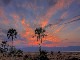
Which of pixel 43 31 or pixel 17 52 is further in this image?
pixel 17 52

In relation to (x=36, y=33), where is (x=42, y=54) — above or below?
below

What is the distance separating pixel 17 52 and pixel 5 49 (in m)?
35.8

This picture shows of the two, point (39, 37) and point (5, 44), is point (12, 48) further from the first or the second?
point (5, 44)

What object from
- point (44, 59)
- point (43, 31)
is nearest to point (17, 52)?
point (43, 31)

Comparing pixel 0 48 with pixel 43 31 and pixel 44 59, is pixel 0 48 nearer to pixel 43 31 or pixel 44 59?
pixel 43 31

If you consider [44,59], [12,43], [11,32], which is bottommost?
[44,59]

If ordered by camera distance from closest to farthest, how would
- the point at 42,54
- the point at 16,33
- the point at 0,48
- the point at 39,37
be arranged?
1. the point at 42,54
2. the point at 39,37
3. the point at 16,33
4. the point at 0,48

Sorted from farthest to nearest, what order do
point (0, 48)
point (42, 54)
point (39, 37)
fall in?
point (0, 48) < point (39, 37) < point (42, 54)

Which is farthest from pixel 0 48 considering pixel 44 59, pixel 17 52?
pixel 44 59

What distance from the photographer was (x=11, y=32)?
475 feet

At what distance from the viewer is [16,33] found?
481 ft

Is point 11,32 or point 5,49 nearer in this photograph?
point 11,32

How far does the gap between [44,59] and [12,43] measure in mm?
67434

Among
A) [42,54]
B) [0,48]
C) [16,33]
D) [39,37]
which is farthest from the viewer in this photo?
[0,48]
